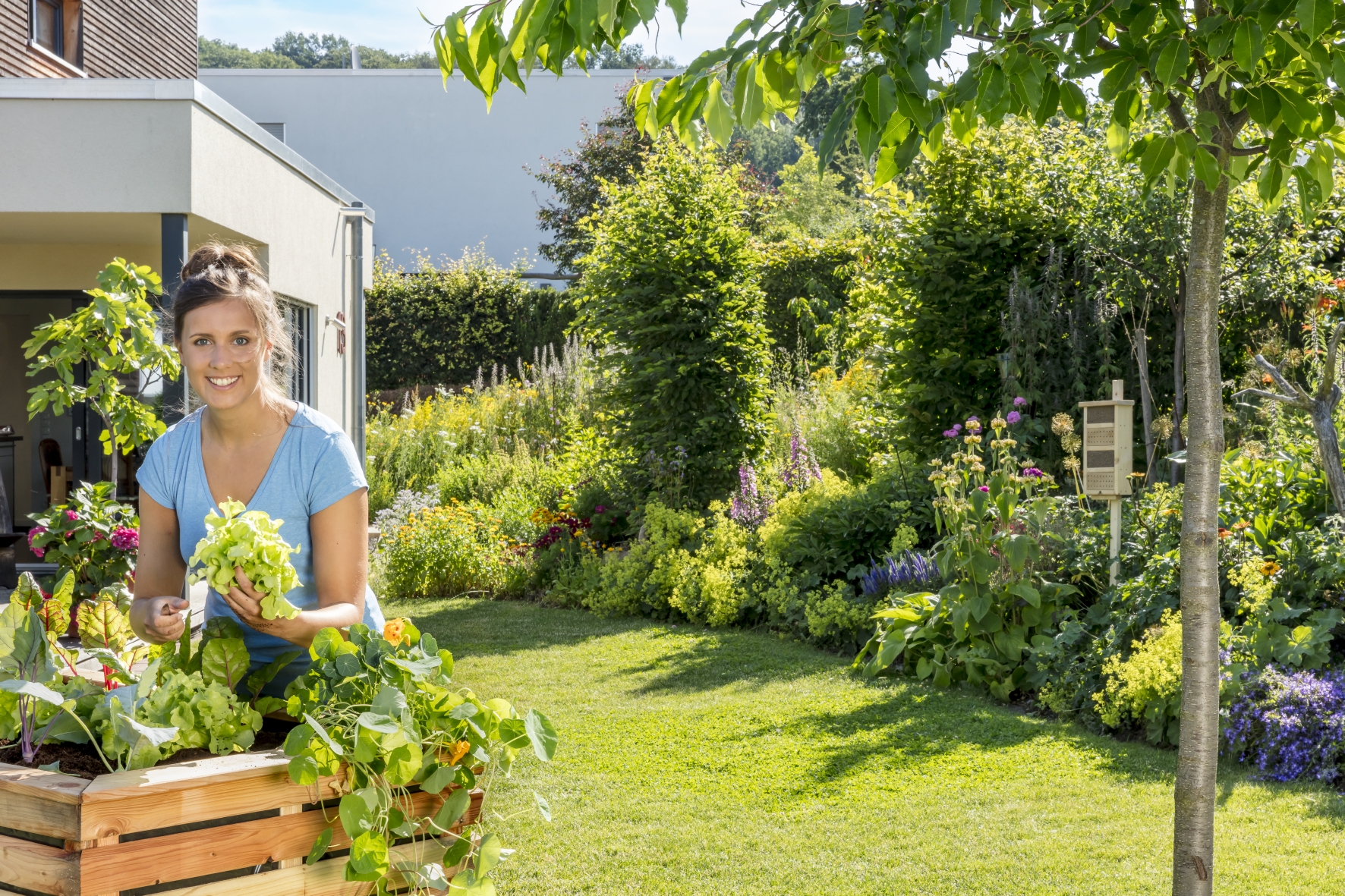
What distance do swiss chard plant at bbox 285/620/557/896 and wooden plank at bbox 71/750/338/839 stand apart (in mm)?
40

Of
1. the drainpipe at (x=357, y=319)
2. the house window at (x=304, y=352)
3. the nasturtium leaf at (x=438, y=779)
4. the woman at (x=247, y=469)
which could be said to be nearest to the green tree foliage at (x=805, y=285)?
the drainpipe at (x=357, y=319)

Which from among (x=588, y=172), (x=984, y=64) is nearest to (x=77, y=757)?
(x=984, y=64)

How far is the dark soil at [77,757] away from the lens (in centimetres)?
161

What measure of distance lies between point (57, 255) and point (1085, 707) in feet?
28.4

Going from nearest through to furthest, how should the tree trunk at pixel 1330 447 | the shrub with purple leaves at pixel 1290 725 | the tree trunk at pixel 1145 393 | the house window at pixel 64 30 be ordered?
the shrub with purple leaves at pixel 1290 725 → the tree trunk at pixel 1330 447 → the tree trunk at pixel 1145 393 → the house window at pixel 64 30

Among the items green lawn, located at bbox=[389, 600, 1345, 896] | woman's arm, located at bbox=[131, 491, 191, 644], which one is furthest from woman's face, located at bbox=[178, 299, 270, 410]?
green lawn, located at bbox=[389, 600, 1345, 896]

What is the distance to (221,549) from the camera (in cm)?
166

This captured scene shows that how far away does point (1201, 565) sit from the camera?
2.05 metres

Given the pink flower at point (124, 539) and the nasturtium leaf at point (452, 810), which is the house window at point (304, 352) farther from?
the nasturtium leaf at point (452, 810)

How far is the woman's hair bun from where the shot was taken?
7.44ft

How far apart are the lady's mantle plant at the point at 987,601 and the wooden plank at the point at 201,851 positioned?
4239mm

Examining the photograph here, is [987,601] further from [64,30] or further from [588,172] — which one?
[588,172]

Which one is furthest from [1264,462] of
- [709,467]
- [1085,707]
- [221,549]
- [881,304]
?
[221,549]

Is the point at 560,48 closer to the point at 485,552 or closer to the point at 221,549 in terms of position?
the point at 221,549
